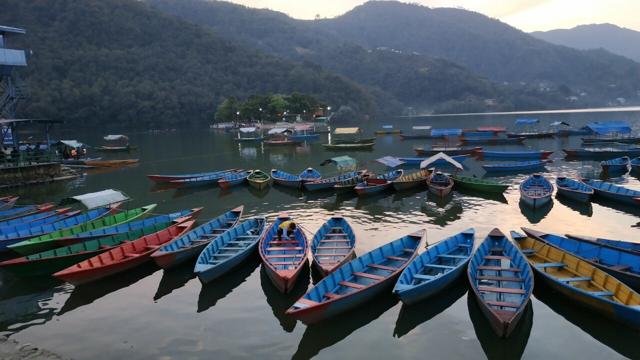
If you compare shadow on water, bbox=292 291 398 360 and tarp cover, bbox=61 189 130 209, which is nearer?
shadow on water, bbox=292 291 398 360

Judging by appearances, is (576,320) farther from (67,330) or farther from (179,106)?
(179,106)

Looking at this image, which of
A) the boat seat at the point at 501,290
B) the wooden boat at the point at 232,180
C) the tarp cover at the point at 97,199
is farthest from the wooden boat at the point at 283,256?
the wooden boat at the point at 232,180

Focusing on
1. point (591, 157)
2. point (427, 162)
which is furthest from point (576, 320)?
point (591, 157)

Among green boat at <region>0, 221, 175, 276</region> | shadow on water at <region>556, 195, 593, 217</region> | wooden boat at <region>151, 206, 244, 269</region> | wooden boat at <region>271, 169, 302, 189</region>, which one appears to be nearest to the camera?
green boat at <region>0, 221, 175, 276</region>

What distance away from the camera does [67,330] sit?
14883 mm

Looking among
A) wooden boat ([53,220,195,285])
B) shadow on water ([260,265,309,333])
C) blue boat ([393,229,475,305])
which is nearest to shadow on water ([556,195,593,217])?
blue boat ([393,229,475,305])

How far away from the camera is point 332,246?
20.1m

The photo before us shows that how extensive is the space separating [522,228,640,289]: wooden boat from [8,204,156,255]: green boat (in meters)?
22.7

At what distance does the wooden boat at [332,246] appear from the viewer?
17056 mm

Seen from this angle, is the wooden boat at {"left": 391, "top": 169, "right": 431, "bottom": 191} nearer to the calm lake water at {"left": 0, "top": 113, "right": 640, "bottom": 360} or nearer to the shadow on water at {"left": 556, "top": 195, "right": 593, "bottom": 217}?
the calm lake water at {"left": 0, "top": 113, "right": 640, "bottom": 360}

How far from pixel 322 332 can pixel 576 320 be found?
29.4 ft

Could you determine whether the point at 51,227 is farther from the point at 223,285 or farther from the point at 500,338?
the point at 500,338

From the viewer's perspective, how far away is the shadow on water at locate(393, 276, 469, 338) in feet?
47.8

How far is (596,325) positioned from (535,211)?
1569 centimetres
